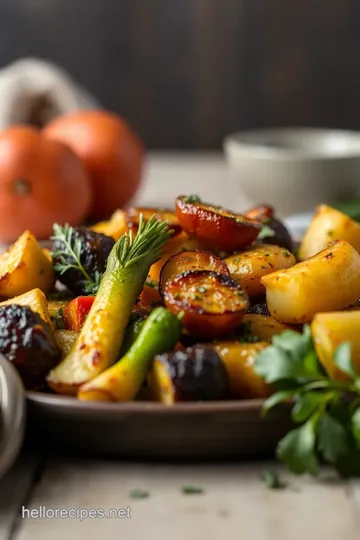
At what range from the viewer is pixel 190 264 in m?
1.31

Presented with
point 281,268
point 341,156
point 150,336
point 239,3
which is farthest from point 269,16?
point 150,336

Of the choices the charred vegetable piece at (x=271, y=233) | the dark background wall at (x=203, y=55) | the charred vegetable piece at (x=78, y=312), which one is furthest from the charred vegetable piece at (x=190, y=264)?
the dark background wall at (x=203, y=55)

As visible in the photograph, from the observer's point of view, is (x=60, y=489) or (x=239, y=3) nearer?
(x=60, y=489)

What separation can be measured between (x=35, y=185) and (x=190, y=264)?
1155mm

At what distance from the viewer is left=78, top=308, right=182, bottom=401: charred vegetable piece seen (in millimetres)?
1062

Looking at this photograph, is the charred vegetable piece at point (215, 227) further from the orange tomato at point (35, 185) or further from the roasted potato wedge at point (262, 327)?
the orange tomato at point (35, 185)

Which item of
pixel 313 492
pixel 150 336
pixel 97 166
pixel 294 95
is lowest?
pixel 294 95

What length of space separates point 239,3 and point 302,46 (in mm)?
394

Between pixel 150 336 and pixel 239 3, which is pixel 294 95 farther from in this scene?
pixel 150 336

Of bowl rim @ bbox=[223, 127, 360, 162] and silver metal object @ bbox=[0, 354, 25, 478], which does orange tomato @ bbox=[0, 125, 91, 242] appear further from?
silver metal object @ bbox=[0, 354, 25, 478]

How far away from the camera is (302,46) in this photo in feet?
15.1

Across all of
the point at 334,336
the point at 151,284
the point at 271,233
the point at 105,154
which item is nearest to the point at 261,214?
the point at 271,233

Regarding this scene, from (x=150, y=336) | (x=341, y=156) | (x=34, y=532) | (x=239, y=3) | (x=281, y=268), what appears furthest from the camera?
(x=239, y=3)

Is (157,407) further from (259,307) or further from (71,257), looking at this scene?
(71,257)
